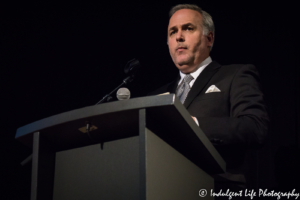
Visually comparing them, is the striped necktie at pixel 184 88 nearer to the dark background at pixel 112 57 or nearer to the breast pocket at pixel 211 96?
the breast pocket at pixel 211 96

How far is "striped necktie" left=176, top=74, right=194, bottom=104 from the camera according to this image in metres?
1.99

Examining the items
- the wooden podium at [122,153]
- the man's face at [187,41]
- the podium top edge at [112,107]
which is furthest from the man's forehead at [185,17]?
the podium top edge at [112,107]

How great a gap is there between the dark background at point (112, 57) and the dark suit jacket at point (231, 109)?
0.83 meters

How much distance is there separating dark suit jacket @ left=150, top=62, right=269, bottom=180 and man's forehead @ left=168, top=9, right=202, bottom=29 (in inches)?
14.4

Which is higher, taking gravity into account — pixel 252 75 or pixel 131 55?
pixel 131 55

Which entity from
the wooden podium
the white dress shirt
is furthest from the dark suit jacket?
the wooden podium

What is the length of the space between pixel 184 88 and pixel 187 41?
0.33 meters

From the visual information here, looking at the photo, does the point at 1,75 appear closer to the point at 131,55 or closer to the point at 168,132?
the point at 131,55

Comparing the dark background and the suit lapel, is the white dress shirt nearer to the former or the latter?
the suit lapel

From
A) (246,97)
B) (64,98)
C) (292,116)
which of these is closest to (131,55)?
(64,98)

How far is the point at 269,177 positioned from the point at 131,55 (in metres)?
1.62

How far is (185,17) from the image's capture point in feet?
7.34

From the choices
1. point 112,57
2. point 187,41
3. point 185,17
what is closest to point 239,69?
point 187,41

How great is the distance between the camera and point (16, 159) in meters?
2.69
